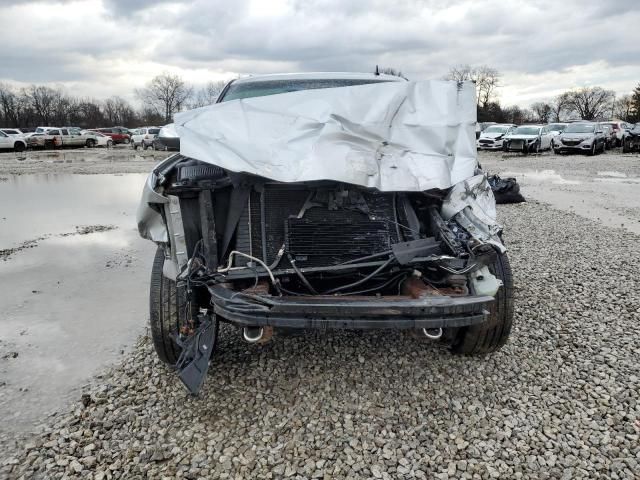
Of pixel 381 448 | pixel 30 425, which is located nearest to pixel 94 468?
pixel 30 425

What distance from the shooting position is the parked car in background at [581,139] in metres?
22.1

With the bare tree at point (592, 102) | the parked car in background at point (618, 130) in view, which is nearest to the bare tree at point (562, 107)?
the bare tree at point (592, 102)

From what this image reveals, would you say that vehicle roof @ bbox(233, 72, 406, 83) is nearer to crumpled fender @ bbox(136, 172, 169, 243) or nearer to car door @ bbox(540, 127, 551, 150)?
crumpled fender @ bbox(136, 172, 169, 243)

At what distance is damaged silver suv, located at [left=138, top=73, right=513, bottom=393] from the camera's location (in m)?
2.58

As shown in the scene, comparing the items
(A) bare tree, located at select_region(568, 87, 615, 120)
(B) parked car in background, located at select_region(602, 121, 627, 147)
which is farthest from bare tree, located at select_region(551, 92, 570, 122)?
(B) parked car in background, located at select_region(602, 121, 627, 147)

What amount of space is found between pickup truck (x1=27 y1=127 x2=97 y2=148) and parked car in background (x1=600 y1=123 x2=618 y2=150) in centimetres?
3314

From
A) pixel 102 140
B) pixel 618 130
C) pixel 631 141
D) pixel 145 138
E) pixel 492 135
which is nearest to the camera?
pixel 631 141

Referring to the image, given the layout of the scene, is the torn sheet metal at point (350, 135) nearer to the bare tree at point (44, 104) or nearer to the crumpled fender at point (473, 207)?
the crumpled fender at point (473, 207)

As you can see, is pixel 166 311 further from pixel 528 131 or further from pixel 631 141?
pixel 631 141

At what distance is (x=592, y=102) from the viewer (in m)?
84.6

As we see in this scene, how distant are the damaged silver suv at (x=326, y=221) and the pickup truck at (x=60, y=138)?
33.2 m

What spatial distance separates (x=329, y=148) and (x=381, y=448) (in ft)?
5.39

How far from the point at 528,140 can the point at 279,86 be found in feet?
71.0

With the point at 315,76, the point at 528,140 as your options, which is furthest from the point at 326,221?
the point at 528,140
